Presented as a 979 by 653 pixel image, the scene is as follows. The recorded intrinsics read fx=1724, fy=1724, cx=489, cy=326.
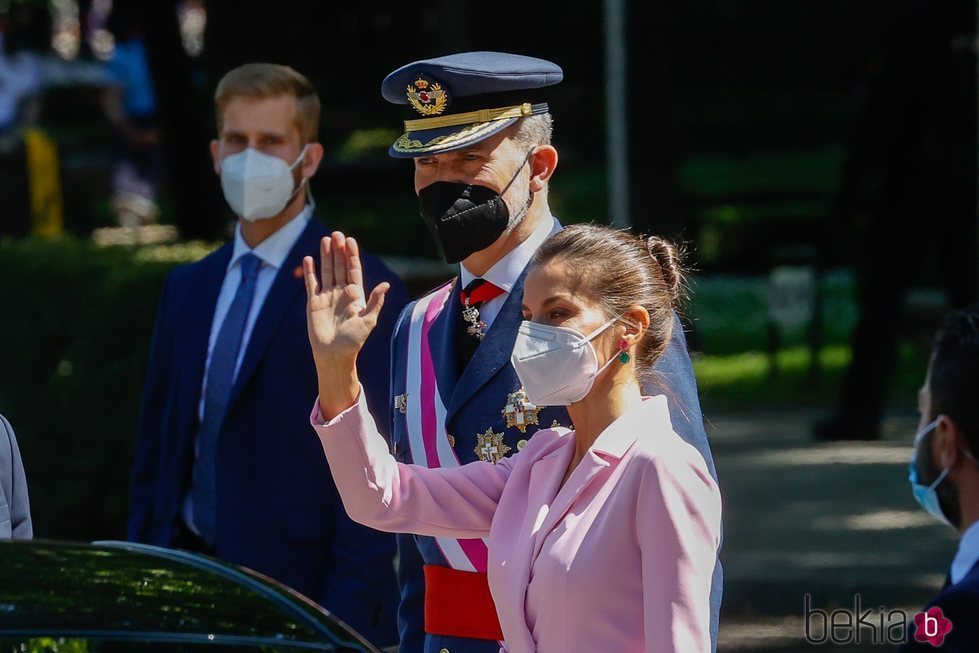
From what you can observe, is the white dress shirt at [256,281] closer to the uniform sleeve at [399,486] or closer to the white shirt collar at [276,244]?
the white shirt collar at [276,244]

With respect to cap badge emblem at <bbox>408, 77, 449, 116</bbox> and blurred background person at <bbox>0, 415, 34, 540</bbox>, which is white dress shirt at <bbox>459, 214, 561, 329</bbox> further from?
blurred background person at <bbox>0, 415, 34, 540</bbox>

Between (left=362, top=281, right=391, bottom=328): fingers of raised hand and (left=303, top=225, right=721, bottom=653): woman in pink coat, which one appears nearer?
(left=303, top=225, right=721, bottom=653): woman in pink coat

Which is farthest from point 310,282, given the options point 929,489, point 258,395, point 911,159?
point 911,159

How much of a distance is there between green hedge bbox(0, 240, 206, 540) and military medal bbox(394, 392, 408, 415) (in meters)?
3.40

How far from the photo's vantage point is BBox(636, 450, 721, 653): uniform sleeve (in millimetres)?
2742

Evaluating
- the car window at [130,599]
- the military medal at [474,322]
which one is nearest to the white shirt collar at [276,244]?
the military medal at [474,322]

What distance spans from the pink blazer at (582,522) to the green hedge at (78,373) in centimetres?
395

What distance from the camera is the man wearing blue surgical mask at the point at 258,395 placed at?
428 cm

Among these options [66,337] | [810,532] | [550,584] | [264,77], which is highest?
[264,77]

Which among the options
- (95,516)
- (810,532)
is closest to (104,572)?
(95,516)

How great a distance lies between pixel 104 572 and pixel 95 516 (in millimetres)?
4575

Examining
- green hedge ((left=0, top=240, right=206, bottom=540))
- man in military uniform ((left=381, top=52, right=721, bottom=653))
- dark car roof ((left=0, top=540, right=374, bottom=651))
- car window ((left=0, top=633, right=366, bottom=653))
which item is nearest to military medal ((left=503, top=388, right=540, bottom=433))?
man in military uniform ((left=381, top=52, right=721, bottom=653))

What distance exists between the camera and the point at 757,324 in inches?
580

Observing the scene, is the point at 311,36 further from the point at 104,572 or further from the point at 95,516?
the point at 104,572
